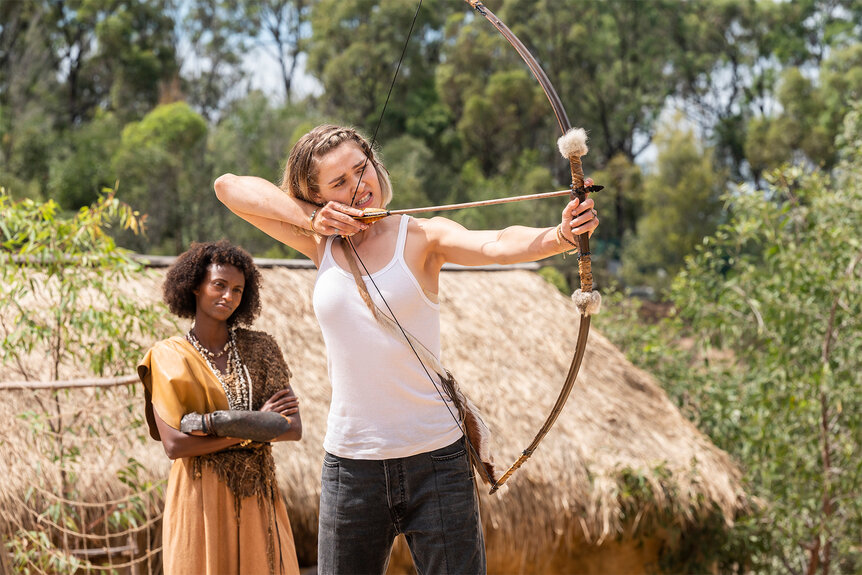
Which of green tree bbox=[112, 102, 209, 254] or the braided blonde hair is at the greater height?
green tree bbox=[112, 102, 209, 254]

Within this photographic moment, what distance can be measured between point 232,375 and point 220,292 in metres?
0.23

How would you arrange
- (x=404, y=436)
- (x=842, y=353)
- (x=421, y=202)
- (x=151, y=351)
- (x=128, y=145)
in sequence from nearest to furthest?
(x=404, y=436)
(x=151, y=351)
(x=842, y=353)
(x=128, y=145)
(x=421, y=202)

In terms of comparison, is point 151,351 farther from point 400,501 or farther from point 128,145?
point 128,145

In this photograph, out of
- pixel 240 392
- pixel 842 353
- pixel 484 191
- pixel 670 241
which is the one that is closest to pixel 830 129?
pixel 670 241

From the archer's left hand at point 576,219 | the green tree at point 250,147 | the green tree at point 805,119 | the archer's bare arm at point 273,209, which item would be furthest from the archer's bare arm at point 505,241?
the green tree at point 805,119

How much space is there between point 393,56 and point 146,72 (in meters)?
6.20

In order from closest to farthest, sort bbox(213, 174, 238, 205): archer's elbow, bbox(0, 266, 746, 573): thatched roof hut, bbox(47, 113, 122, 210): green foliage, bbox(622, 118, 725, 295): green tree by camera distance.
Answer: bbox(213, 174, 238, 205): archer's elbow
bbox(0, 266, 746, 573): thatched roof hut
bbox(47, 113, 122, 210): green foliage
bbox(622, 118, 725, 295): green tree

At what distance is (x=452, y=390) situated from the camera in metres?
1.71

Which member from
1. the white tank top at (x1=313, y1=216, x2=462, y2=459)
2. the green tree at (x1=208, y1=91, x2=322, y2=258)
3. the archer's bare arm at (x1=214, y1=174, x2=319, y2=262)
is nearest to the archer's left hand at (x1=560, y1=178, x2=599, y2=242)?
the white tank top at (x1=313, y1=216, x2=462, y2=459)

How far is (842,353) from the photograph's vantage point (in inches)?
172

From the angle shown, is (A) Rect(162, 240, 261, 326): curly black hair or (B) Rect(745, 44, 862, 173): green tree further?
(B) Rect(745, 44, 862, 173): green tree

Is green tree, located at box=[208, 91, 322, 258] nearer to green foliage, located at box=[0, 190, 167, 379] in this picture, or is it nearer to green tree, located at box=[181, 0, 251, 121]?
green tree, located at box=[181, 0, 251, 121]

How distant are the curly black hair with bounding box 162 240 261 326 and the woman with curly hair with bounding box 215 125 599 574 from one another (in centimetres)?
74

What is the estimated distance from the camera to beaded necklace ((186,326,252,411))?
2238mm
